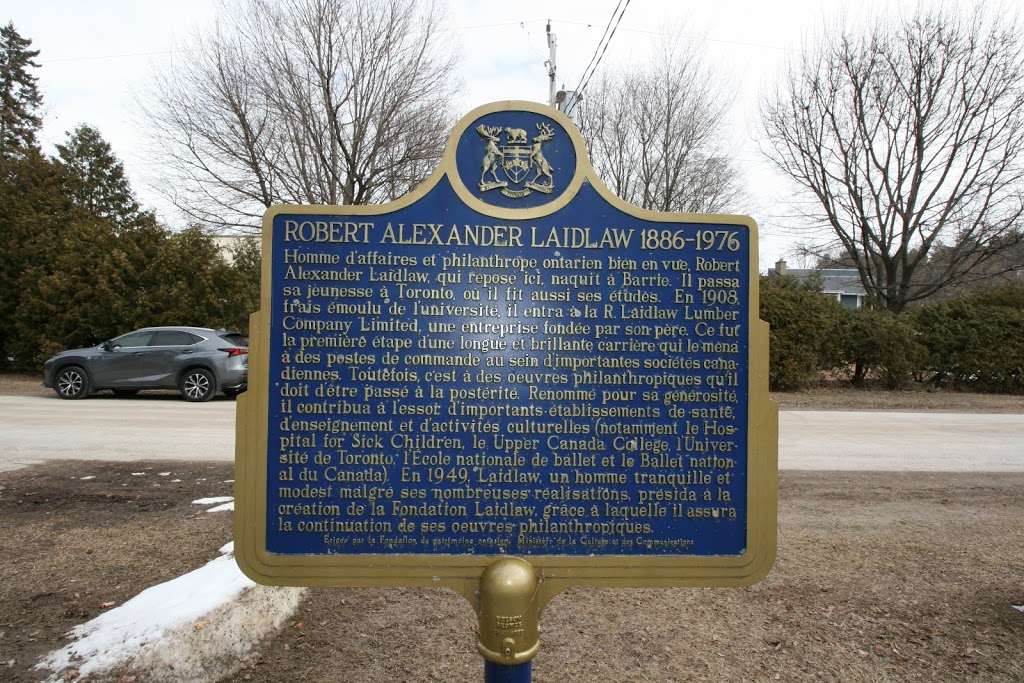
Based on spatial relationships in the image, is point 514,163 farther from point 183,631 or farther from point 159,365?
point 159,365

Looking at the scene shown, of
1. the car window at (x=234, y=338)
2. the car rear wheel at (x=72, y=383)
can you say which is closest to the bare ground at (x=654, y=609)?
the car window at (x=234, y=338)

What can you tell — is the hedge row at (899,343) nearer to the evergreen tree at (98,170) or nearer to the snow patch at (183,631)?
the snow patch at (183,631)

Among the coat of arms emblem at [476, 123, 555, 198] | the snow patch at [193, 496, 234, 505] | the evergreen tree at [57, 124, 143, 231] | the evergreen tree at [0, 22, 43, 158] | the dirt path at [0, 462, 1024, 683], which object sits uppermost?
the evergreen tree at [0, 22, 43, 158]

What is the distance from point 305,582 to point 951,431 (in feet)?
35.5

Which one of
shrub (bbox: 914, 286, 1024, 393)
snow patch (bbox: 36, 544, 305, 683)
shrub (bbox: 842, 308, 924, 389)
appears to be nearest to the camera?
snow patch (bbox: 36, 544, 305, 683)

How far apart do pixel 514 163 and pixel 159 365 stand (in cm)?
1234

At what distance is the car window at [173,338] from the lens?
41.3ft

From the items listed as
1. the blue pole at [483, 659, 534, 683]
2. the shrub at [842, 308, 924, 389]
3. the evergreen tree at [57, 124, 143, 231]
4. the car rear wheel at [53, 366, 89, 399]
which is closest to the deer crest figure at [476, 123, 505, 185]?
the blue pole at [483, 659, 534, 683]

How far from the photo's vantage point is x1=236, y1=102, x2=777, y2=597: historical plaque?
7.23 ft

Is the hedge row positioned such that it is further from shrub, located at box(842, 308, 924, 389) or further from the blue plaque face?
the blue plaque face

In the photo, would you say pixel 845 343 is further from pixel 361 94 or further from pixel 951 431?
pixel 361 94

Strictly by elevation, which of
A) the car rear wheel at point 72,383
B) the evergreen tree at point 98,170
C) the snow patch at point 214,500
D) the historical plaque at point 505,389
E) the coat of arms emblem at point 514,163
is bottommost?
the snow patch at point 214,500

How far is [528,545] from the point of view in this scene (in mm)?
2199

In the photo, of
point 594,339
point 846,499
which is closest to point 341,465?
point 594,339
